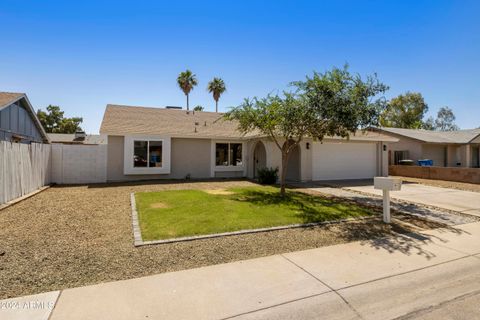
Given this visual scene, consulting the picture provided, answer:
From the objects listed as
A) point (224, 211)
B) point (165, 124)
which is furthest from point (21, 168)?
point (165, 124)

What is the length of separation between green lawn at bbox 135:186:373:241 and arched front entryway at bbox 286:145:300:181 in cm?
611

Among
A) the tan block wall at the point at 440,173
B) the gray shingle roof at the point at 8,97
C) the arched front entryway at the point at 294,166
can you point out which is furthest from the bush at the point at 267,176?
the gray shingle roof at the point at 8,97

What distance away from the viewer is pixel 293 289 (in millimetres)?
3727

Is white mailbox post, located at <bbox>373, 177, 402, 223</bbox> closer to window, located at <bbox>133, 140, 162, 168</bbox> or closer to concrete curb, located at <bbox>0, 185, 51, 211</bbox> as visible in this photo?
concrete curb, located at <bbox>0, 185, 51, 211</bbox>

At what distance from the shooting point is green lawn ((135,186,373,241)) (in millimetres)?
6445

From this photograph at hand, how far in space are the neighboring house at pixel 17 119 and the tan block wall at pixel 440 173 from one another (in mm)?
25912

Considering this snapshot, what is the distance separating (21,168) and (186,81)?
1117 inches

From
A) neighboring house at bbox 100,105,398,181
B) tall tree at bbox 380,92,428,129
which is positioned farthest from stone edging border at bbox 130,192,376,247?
tall tree at bbox 380,92,428,129

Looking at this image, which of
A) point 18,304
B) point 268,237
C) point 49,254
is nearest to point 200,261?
point 268,237

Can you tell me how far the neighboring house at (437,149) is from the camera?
24778 millimetres

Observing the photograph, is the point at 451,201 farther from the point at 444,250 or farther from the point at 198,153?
the point at 198,153

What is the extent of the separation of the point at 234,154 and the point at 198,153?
2491 mm

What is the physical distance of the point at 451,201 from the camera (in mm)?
10602

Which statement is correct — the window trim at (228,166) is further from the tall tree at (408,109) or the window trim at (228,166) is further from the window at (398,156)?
the tall tree at (408,109)
